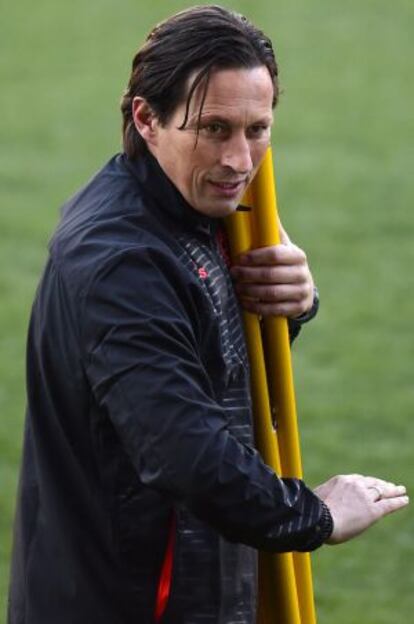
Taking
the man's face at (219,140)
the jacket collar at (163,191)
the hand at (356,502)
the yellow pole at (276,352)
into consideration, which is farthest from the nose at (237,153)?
the hand at (356,502)

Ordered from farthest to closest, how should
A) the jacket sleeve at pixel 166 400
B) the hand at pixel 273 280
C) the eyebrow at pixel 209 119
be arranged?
1. the hand at pixel 273 280
2. the eyebrow at pixel 209 119
3. the jacket sleeve at pixel 166 400

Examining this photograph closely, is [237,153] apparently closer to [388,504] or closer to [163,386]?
[163,386]

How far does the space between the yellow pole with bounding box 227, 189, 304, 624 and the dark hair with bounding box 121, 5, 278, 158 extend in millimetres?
369

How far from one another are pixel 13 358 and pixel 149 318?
4942 mm

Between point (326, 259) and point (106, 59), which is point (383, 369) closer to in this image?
point (326, 259)

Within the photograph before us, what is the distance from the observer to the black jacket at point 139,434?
299 cm

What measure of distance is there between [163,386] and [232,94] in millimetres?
496

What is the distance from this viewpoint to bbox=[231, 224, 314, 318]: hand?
3412mm

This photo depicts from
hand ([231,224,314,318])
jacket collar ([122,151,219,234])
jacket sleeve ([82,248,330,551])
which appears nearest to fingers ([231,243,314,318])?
hand ([231,224,314,318])

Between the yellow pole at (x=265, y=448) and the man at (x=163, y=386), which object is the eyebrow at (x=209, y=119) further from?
the yellow pole at (x=265, y=448)

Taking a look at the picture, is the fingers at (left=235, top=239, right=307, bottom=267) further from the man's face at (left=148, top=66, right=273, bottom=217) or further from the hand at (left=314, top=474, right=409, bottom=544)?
the hand at (left=314, top=474, right=409, bottom=544)

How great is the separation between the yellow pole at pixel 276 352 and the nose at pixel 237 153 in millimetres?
256

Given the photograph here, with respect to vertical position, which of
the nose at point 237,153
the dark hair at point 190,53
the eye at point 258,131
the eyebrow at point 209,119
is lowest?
the nose at point 237,153

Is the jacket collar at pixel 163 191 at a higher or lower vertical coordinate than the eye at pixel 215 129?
lower
